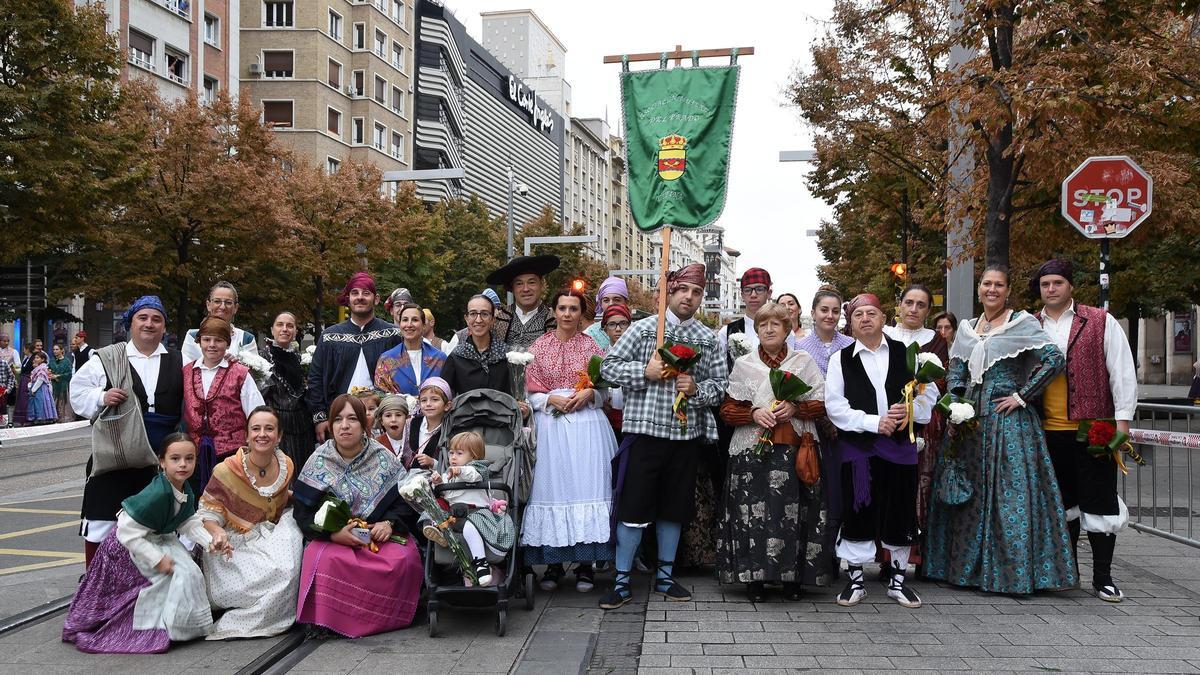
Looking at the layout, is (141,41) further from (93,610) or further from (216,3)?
(93,610)

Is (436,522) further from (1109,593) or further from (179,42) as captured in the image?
(179,42)

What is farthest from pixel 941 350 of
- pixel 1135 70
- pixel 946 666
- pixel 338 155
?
pixel 338 155

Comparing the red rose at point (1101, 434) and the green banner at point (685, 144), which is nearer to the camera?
the red rose at point (1101, 434)

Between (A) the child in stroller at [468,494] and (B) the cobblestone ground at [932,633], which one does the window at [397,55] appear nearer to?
(A) the child in stroller at [468,494]

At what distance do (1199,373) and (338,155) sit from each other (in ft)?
123

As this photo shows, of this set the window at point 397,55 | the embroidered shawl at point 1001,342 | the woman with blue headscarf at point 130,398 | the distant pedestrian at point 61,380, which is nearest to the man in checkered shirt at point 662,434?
the embroidered shawl at point 1001,342

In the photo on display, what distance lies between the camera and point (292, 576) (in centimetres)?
566

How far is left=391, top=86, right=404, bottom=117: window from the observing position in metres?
53.4

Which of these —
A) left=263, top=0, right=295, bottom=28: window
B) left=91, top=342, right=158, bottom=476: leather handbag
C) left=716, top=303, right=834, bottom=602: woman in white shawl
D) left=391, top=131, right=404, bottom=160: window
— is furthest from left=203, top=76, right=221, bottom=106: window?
left=716, top=303, right=834, bottom=602: woman in white shawl

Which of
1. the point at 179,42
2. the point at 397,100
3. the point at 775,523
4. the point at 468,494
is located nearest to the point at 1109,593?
the point at 775,523

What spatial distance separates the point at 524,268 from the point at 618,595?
2.51 meters

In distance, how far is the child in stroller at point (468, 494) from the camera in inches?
223

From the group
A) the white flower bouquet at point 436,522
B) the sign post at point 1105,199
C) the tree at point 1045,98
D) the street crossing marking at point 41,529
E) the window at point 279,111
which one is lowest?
the street crossing marking at point 41,529

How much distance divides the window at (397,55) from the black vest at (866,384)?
1999 inches
